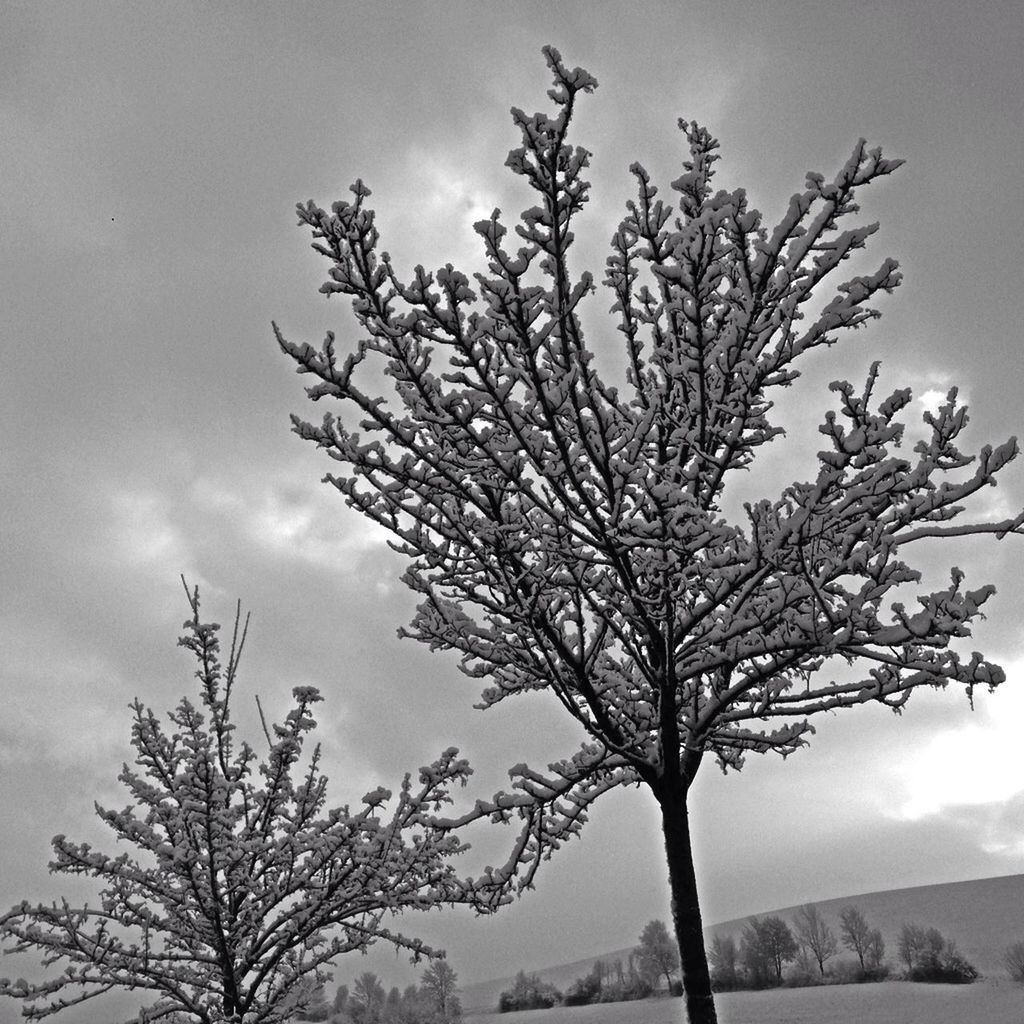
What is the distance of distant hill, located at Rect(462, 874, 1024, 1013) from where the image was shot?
4122 centimetres

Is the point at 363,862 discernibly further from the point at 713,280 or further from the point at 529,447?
the point at 713,280

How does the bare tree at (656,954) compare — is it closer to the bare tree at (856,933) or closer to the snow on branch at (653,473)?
the bare tree at (856,933)

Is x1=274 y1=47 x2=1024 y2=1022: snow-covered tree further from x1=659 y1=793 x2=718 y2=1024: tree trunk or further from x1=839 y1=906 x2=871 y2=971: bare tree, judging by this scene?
x1=839 y1=906 x2=871 y2=971: bare tree

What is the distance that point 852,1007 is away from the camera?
30.7m

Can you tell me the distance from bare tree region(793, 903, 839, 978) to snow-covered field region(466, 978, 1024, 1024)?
27.1ft

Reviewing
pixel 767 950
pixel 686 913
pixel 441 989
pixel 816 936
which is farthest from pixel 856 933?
pixel 686 913

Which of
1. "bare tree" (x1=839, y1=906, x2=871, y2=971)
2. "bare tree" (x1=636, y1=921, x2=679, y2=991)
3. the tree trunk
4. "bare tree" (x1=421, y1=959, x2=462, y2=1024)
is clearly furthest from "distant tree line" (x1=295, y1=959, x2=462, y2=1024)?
the tree trunk

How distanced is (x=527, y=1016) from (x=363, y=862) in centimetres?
4418

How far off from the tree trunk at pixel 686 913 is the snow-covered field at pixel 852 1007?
3136 centimetres

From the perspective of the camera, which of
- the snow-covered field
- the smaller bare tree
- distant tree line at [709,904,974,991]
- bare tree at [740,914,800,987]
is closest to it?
the snow-covered field

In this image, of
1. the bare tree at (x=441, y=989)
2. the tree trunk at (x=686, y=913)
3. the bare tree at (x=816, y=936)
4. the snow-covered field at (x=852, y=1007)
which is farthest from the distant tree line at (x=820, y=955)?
the tree trunk at (x=686, y=913)

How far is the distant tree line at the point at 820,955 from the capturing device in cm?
3619

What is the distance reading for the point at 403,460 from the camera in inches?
157

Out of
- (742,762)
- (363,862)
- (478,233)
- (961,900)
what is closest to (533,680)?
(742,762)
